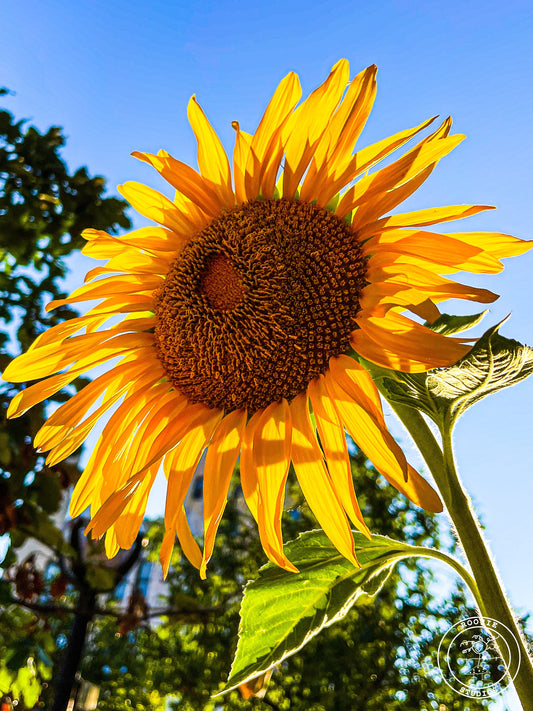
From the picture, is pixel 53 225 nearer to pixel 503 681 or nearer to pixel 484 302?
pixel 484 302

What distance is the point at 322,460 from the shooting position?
2.95 ft

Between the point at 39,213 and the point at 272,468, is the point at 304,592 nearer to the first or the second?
the point at 272,468

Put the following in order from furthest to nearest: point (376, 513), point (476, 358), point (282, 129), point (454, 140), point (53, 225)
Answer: point (376, 513), point (53, 225), point (282, 129), point (454, 140), point (476, 358)

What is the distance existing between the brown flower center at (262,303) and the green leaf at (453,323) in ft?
0.51

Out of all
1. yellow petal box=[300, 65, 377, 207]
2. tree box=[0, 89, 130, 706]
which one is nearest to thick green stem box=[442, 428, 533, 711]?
yellow petal box=[300, 65, 377, 207]

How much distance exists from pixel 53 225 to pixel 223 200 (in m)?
1.45

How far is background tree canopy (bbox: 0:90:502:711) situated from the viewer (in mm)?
1805

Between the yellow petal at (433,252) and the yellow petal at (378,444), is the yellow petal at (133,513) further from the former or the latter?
the yellow petal at (433,252)

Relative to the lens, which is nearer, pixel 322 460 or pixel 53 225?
pixel 322 460

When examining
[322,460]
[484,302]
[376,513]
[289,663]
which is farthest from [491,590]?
[289,663]

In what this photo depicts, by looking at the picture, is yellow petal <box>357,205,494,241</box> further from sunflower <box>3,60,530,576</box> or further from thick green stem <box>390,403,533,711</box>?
thick green stem <box>390,403,533,711</box>

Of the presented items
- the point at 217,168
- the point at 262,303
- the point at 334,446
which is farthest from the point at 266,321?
the point at 217,168

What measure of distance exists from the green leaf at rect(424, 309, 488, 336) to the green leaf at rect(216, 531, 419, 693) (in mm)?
367
